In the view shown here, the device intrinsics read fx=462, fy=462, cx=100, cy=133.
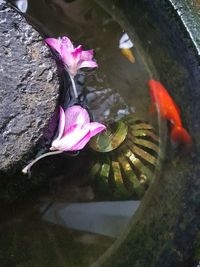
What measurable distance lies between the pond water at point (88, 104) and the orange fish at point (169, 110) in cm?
3

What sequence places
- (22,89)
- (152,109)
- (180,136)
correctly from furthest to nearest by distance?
(152,109) < (180,136) < (22,89)

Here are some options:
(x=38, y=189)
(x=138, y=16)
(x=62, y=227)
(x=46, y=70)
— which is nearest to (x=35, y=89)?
(x=46, y=70)

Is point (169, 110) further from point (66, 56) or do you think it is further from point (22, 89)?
point (22, 89)

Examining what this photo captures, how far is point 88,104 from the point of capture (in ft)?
6.11

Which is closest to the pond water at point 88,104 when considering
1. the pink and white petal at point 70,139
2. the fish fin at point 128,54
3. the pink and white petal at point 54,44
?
the fish fin at point 128,54

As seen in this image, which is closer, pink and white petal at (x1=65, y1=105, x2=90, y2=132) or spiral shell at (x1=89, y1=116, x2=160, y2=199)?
pink and white petal at (x1=65, y1=105, x2=90, y2=132)

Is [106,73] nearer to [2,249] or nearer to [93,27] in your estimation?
[93,27]

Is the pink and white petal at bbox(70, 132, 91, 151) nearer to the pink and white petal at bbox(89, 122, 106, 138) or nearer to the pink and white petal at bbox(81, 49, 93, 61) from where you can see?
the pink and white petal at bbox(89, 122, 106, 138)

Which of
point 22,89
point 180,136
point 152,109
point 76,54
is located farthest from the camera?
point 152,109

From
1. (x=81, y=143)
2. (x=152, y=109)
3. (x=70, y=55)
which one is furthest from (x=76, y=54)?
(x=152, y=109)

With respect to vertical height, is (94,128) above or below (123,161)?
above

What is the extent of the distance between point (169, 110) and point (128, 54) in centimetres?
33

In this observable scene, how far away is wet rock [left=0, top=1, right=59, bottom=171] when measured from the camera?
155 cm

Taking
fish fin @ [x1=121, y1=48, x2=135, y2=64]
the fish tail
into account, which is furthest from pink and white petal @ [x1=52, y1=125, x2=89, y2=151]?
fish fin @ [x1=121, y1=48, x2=135, y2=64]
